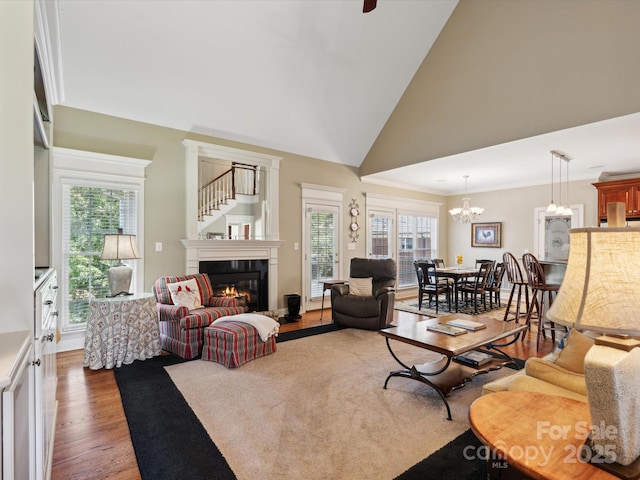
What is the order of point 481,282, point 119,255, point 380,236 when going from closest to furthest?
point 119,255, point 481,282, point 380,236

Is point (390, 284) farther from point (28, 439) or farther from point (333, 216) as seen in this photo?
point (28, 439)

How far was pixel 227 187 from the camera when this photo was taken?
20.4 ft

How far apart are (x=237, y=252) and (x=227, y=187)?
169 centimetres

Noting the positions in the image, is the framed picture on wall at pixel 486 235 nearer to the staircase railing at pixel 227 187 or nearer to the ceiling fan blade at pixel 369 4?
the staircase railing at pixel 227 187

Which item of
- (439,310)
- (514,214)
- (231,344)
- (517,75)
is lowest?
(439,310)

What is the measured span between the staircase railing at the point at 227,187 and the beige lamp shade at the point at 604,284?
5.20 meters

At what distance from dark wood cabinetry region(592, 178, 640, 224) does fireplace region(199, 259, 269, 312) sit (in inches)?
243

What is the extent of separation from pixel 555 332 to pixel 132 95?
622 centimetres

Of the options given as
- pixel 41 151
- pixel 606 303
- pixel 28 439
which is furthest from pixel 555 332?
pixel 41 151

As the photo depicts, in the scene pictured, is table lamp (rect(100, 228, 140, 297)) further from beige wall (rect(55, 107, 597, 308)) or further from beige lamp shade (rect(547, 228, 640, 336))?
beige lamp shade (rect(547, 228, 640, 336))

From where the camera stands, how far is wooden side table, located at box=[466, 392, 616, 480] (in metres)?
0.95

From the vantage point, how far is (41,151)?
8.74 feet

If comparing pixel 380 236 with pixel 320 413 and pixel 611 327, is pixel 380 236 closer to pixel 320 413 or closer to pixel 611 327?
pixel 320 413

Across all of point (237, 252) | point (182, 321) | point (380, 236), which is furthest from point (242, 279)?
point (380, 236)
